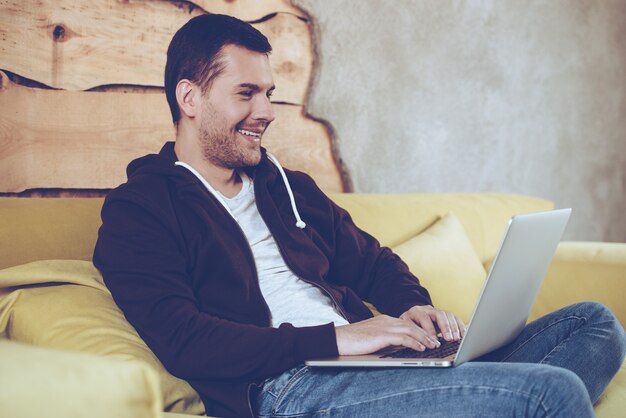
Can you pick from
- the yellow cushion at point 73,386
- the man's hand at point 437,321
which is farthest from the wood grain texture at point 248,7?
the yellow cushion at point 73,386

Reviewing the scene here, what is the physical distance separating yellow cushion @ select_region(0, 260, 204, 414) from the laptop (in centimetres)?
24

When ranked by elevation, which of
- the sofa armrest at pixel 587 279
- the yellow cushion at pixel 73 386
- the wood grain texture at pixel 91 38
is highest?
the wood grain texture at pixel 91 38

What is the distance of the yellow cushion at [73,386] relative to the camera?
0.62 meters

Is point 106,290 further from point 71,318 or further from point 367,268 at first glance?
point 367,268

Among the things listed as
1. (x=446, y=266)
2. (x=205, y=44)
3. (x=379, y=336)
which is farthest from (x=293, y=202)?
(x=446, y=266)

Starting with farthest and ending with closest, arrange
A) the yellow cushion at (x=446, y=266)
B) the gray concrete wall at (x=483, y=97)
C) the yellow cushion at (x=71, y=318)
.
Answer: the gray concrete wall at (x=483, y=97), the yellow cushion at (x=446, y=266), the yellow cushion at (x=71, y=318)

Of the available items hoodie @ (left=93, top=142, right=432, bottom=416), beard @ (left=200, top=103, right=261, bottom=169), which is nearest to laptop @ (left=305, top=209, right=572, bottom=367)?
hoodie @ (left=93, top=142, right=432, bottom=416)

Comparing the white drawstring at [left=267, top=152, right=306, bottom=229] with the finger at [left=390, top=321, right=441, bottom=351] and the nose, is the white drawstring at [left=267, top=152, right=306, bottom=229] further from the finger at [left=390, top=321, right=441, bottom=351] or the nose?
the finger at [left=390, top=321, right=441, bottom=351]

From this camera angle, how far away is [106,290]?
1.33m

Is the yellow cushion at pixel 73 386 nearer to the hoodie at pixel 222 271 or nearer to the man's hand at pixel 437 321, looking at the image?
the hoodie at pixel 222 271

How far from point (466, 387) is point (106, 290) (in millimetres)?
660

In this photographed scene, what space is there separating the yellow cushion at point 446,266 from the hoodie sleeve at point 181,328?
2.57 ft

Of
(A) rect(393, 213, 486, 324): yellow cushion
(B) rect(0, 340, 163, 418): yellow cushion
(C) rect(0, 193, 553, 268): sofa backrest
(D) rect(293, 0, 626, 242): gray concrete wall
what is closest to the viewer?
(B) rect(0, 340, 163, 418): yellow cushion

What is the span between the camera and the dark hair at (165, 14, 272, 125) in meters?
1.52
